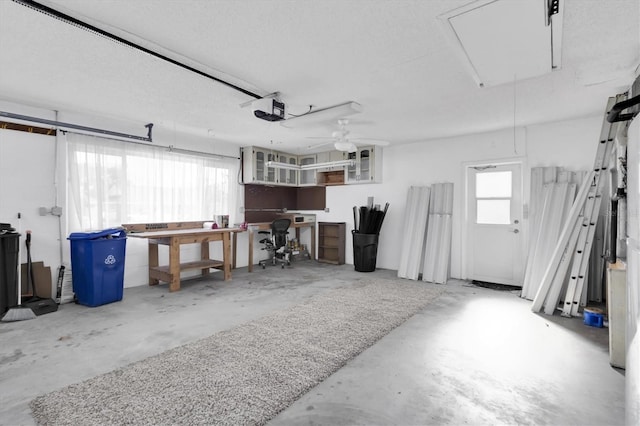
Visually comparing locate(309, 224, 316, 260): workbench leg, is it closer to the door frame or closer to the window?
the door frame

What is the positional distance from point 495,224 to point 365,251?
2.29m

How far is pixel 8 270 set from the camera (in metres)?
3.57

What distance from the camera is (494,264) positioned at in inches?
202

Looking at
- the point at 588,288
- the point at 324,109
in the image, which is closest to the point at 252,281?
the point at 324,109

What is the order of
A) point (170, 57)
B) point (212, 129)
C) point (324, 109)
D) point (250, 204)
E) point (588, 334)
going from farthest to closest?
point (250, 204)
point (212, 129)
point (324, 109)
point (588, 334)
point (170, 57)

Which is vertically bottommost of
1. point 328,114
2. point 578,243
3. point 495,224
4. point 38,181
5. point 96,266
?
point 96,266

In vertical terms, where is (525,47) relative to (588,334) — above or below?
above

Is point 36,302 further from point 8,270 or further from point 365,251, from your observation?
point 365,251

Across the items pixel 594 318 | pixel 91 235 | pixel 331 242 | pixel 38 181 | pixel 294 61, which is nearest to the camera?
pixel 294 61

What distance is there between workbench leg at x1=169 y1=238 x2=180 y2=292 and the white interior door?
15.9ft

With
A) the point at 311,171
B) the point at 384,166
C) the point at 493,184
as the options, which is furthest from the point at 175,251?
the point at 493,184

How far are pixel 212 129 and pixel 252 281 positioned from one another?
8.72 feet

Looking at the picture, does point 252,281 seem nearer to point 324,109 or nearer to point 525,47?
point 324,109

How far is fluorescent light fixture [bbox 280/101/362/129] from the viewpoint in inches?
142
